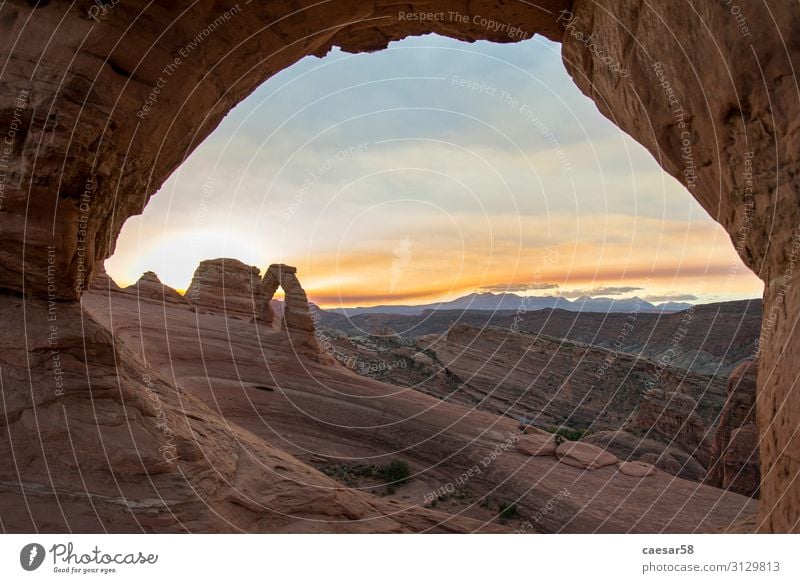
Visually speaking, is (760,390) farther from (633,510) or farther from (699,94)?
(633,510)

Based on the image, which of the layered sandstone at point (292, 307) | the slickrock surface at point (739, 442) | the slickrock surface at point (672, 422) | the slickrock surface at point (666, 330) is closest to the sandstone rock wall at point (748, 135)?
the slickrock surface at point (739, 442)

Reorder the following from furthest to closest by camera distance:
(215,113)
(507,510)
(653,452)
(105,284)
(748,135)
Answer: (653,452)
(105,284)
(507,510)
(215,113)
(748,135)

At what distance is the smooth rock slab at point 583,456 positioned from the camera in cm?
2131

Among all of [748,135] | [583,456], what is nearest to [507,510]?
[583,456]

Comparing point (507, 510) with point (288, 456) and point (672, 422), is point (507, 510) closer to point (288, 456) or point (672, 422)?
point (288, 456)

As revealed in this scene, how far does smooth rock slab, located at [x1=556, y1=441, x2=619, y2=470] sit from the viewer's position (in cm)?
2131

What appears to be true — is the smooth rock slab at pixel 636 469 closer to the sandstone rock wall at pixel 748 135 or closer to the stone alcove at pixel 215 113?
the sandstone rock wall at pixel 748 135

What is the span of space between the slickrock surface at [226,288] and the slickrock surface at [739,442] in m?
26.4

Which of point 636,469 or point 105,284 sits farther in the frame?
point 105,284

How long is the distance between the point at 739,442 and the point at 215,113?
25.6 m

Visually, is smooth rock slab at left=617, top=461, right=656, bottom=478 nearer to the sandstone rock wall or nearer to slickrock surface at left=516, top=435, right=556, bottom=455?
slickrock surface at left=516, top=435, right=556, bottom=455

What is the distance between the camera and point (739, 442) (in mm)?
22812

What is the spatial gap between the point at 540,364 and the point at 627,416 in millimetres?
9677

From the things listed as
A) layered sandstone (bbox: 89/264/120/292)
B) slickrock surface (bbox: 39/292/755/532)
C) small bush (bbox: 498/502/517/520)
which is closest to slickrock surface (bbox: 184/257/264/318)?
slickrock surface (bbox: 39/292/755/532)
